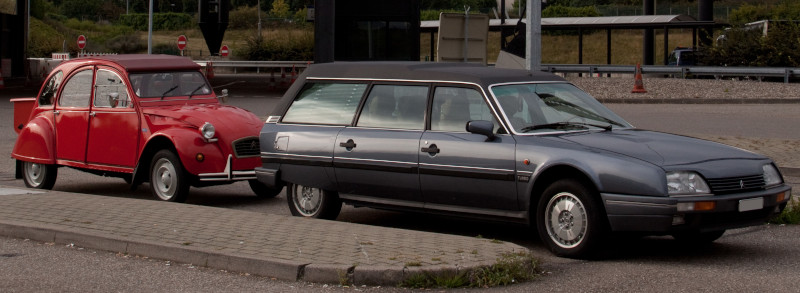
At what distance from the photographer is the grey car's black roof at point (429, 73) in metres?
9.20

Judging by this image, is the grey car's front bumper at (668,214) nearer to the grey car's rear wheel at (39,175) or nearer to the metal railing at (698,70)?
the grey car's rear wheel at (39,175)

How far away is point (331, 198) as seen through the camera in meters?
9.91

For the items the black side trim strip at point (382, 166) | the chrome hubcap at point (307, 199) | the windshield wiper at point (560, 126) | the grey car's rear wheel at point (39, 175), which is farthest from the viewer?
the grey car's rear wheel at point (39, 175)

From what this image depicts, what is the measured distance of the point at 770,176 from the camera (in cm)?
834

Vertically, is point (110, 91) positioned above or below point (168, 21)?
below

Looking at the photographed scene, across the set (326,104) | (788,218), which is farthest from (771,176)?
(326,104)

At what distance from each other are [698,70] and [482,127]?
33.3 meters

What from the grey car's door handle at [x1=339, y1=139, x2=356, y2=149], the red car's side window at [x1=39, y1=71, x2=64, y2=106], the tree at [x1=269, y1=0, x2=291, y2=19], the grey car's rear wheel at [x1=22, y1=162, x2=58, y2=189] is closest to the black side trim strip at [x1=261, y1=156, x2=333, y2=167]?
the grey car's door handle at [x1=339, y1=139, x2=356, y2=149]

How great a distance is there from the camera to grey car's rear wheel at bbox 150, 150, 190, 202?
11609mm

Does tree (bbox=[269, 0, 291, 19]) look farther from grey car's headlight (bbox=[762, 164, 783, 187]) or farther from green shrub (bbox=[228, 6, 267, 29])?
grey car's headlight (bbox=[762, 164, 783, 187])

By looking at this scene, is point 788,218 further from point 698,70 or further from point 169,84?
point 698,70

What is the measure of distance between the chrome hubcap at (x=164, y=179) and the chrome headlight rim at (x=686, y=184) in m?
5.73

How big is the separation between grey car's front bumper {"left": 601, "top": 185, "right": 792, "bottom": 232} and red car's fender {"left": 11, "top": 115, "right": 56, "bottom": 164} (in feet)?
24.3

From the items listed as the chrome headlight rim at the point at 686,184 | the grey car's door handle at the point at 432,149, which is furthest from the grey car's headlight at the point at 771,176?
the grey car's door handle at the point at 432,149
